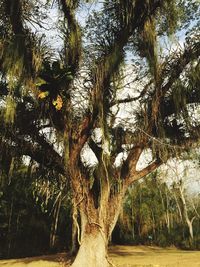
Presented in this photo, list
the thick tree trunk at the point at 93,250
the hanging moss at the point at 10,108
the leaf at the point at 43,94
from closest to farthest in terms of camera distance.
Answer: the hanging moss at the point at 10,108 < the leaf at the point at 43,94 < the thick tree trunk at the point at 93,250

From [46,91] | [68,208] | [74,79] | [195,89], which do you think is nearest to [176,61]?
[195,89]

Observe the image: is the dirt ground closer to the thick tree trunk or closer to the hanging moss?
the thick tree trunk

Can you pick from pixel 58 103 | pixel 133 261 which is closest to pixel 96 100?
pixel 58 103

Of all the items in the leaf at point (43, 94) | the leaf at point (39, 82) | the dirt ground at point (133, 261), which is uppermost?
the leaf at point (39, 82)

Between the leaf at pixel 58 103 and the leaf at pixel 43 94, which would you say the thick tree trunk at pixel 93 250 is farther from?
the leaf at pixel 43 94

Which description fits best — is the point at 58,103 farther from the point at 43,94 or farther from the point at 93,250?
the point at 93,250

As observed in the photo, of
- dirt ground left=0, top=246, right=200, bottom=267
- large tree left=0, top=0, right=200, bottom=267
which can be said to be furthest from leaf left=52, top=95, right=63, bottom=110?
dirt ground left=0, top=246, right=200, bottom=267

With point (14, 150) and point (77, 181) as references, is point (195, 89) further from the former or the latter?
point (14, 150)

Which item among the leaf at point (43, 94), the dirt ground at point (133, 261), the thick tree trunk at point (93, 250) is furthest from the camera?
the dirt ground at point (133, 261)

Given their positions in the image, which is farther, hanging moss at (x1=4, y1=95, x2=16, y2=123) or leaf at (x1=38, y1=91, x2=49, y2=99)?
leaf at (x1=38, y1=91, x2=49, y2=99)

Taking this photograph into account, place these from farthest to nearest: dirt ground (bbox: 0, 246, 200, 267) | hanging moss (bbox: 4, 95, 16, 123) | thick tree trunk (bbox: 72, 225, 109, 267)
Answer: dirt ground (bbox: 0, 246, 200, 267) < thick tree trunk (bbox: 72, 225, 109, 267) < hanging moss (bbox: 4, 95, 16, 123)

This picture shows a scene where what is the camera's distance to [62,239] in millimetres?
15414

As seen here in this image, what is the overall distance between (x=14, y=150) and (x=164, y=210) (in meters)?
12.5

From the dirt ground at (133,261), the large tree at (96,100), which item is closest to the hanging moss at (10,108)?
the large tree at (96,100)
